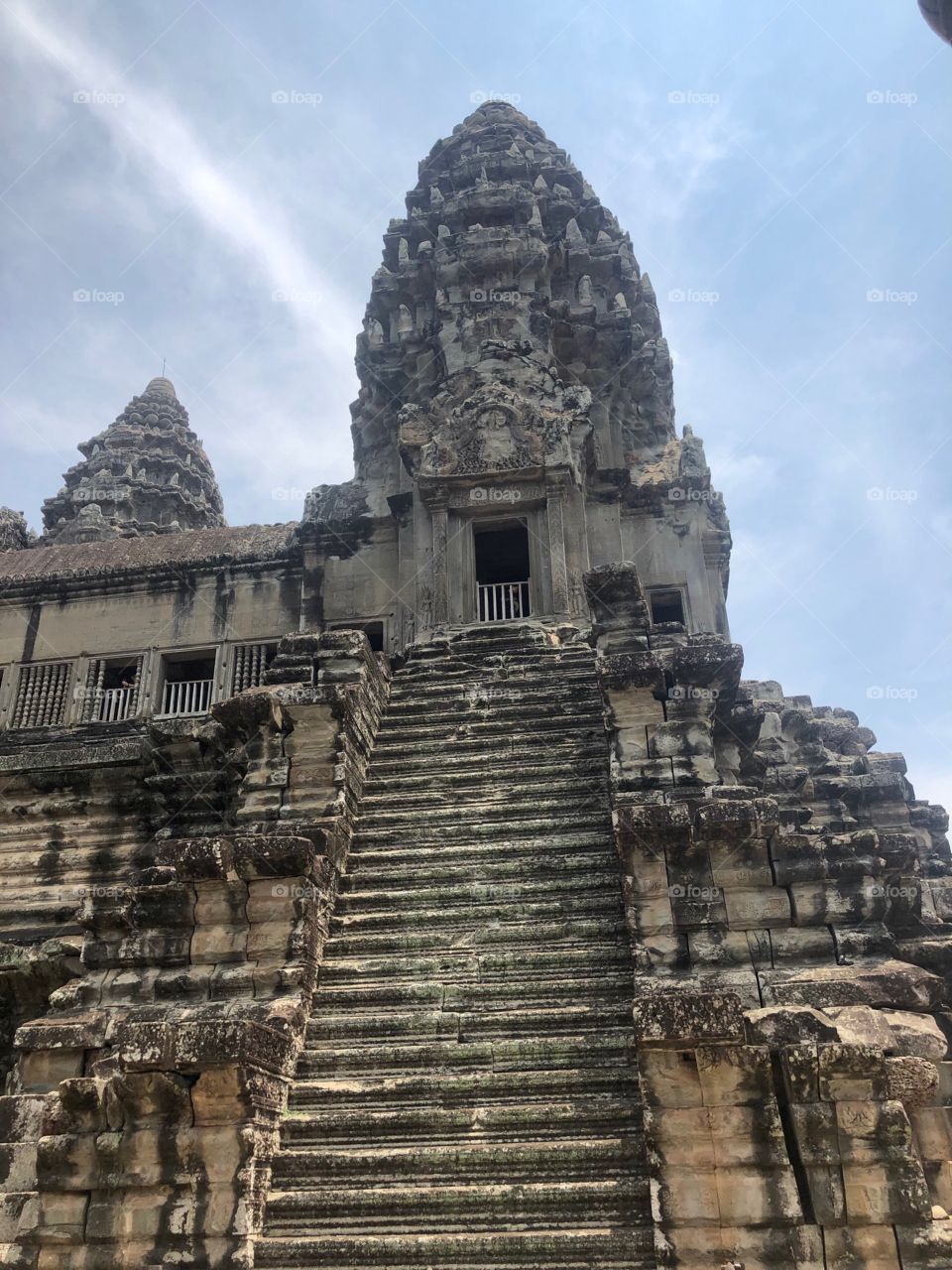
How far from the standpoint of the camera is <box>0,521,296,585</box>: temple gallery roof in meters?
20.0

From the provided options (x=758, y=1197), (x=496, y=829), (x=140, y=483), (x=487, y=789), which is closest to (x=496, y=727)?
(x=487, y=789)

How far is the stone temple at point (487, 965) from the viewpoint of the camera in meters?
6.61

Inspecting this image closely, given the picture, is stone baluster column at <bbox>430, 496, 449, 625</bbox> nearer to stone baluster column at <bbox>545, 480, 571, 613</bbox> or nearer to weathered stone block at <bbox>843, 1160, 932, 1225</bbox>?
stone baluster column at <bbox>545, 480, 571, 613</bbox>

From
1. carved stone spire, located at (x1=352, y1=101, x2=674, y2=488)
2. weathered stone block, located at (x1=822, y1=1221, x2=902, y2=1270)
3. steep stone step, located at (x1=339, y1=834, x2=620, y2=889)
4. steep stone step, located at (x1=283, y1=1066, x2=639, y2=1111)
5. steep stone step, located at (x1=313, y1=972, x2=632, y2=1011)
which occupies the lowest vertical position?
weathered stone block, located at (x1=822, y1=1221, x2=902, y2=1270)

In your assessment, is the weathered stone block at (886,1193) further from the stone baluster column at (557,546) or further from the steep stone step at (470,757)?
the stone baluster column at (557,546)

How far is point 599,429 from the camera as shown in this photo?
67.1ft

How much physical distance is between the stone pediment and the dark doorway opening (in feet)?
3.67

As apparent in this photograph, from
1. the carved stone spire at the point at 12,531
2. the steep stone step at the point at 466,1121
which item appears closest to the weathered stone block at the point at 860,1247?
the steep stone step at the point at 466,1121

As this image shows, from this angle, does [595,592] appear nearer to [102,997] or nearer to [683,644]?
[683,644]

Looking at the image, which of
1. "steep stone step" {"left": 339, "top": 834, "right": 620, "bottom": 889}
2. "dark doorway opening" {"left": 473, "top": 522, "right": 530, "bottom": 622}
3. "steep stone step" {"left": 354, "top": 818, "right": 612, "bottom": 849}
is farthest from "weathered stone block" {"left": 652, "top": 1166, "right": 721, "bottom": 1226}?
"dark doorway opening" {"left": 473, "top": 522, "right": 530, "bottom": 622}

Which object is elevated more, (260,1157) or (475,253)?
(475,253)

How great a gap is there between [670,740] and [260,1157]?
4.89 meters

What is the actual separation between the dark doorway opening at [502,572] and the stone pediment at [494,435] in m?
1.12

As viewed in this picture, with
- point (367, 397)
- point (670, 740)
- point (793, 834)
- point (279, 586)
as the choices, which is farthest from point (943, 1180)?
point (367, 397)
